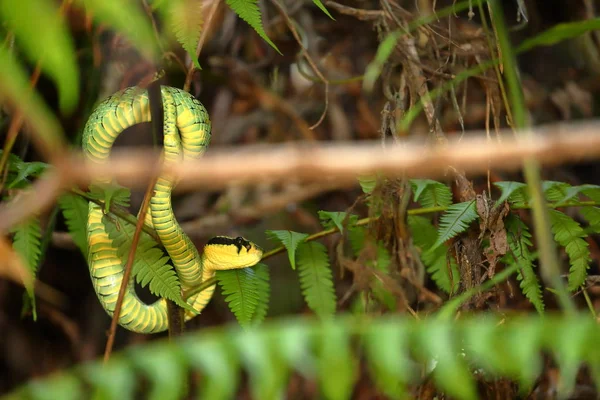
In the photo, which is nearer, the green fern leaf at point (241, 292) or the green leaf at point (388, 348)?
the green leaf at point (388, 348)

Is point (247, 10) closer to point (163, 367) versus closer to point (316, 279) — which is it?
→ point (316, 279)

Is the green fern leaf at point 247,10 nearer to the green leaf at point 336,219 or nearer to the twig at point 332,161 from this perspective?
the green leaf at point 336,219

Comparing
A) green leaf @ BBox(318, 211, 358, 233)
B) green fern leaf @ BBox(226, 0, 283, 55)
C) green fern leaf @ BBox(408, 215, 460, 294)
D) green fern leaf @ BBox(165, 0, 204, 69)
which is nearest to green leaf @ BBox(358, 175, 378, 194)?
green leaf @ BBox(318, 211, 358, 233)

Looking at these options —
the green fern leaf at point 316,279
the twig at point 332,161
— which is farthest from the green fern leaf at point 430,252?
the twig at point 332,161

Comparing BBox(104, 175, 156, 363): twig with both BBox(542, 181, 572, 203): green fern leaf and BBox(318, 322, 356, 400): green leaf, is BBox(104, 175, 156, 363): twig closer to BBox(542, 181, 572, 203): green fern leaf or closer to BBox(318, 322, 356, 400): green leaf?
BBox(318, 322, 356, 400): green leaf

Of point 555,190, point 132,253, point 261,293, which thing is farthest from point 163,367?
point 555,190

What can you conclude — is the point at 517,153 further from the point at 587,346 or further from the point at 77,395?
the point at 77,395
